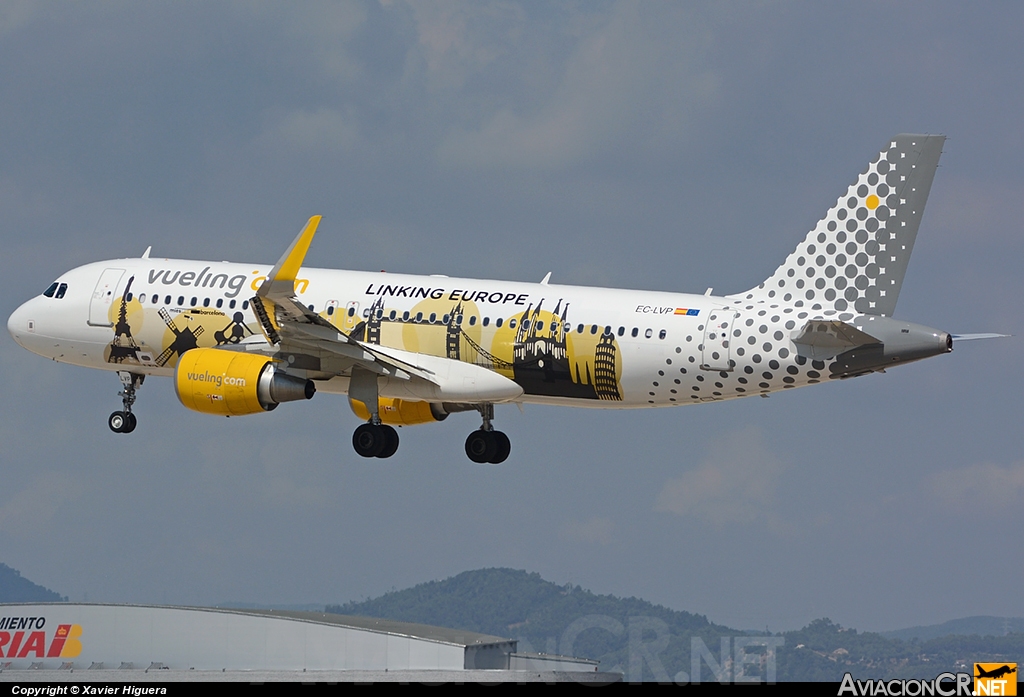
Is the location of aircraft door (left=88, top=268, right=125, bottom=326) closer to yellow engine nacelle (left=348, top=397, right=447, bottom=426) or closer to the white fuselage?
the white fuselage

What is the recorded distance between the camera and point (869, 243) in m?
49.5

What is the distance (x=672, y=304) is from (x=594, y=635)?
40549mm

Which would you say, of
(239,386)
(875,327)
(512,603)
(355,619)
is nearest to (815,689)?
(875,327)

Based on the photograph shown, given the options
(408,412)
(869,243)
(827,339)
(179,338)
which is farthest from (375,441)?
(869,243)

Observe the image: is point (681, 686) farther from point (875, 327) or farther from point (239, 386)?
point (239, 386)

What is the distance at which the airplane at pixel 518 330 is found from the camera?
4869 centimetres

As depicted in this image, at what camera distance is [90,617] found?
7031cm

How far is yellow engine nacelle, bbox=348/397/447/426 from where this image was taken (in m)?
56.5

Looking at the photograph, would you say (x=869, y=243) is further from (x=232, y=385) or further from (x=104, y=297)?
(x=104, y=297)

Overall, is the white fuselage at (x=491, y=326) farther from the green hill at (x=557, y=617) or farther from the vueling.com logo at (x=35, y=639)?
the vueling.com logo at (x=35, y=639)

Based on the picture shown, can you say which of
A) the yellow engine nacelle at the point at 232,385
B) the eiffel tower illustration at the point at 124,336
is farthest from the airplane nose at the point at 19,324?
the yellow engine nacelle at the point at 232,385

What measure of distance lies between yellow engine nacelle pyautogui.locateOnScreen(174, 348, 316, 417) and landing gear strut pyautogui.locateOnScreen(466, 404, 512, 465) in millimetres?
6919

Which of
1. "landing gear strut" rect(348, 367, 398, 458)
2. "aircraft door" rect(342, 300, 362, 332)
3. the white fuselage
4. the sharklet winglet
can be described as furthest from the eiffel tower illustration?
the sharklet winglet

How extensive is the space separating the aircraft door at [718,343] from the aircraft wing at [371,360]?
5535 millimetres
